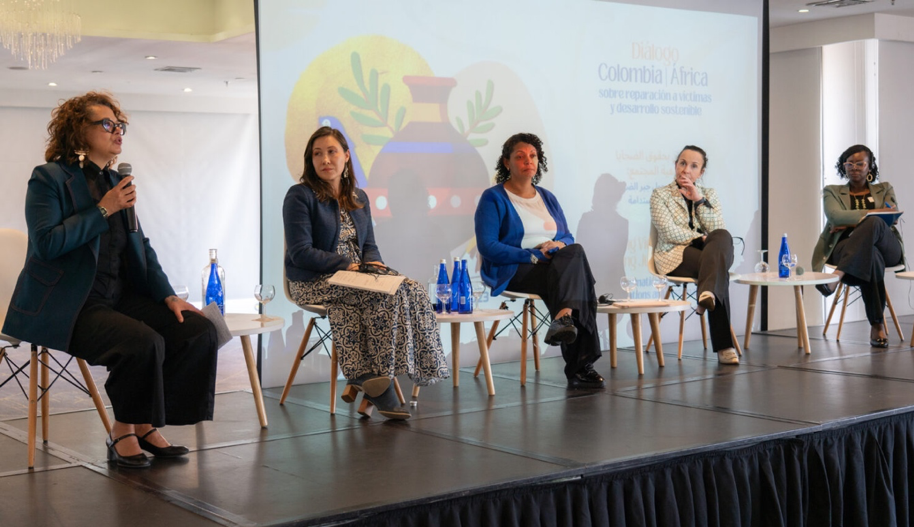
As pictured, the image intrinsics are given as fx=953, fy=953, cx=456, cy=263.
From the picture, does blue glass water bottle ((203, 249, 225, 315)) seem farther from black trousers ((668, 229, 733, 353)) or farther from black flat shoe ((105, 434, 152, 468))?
black trousers ((668, 229, 733, 353))

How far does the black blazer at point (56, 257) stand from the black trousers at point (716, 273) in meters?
3.24

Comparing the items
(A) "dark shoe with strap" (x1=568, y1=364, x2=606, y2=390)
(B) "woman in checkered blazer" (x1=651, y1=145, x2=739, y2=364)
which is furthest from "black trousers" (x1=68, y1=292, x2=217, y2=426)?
(B) "woman in checkered blazer" (x1=651, y1=145, x2=739, y2=364)

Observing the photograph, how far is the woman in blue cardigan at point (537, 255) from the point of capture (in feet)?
14.9

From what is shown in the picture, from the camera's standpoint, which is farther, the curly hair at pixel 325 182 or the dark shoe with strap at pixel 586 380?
the dark shoe with strap at pixel 586 380

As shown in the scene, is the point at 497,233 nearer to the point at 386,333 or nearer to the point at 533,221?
the point at 533,221

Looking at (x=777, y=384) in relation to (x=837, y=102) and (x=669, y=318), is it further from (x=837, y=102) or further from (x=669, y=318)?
(x=837, y=102)

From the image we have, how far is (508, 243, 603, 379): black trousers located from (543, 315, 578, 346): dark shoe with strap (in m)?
0.09

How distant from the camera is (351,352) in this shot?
12.5 feet

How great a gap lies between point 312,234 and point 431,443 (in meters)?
1.18

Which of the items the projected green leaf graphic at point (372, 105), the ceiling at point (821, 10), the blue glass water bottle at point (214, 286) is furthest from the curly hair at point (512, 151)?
the ceiling at point (821, 10)

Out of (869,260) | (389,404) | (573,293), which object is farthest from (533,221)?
(869,260)

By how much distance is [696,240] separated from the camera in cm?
555

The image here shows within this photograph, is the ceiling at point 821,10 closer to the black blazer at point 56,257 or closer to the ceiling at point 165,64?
the ceiling at point 165,64

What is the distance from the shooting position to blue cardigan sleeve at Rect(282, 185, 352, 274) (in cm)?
400
